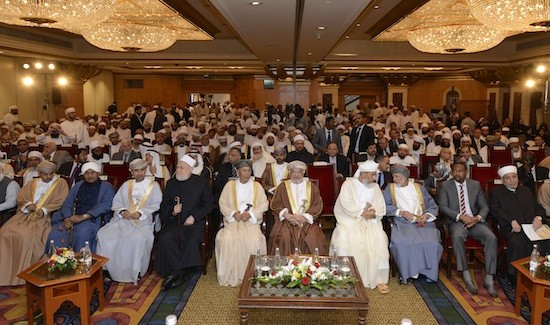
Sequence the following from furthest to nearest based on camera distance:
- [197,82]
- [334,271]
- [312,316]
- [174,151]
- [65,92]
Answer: [197,82], [65,92], [174,151], [312,316], [334,271]

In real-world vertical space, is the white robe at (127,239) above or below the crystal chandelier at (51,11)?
below

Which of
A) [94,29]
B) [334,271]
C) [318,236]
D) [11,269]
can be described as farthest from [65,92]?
[334,271]

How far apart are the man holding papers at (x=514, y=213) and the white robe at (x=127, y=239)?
12.6 ft

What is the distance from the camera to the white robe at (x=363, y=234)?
551 cm

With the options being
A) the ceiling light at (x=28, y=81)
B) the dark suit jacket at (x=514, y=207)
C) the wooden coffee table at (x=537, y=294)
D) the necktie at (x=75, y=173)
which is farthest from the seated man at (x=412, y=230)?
the ceiling light at (x=28, y=81)

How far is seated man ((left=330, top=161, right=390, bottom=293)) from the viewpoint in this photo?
551 centimetres

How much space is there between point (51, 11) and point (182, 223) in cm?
295

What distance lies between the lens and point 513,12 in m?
6.18

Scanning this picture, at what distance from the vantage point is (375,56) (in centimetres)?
1491

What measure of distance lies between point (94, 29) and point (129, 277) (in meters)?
5.05

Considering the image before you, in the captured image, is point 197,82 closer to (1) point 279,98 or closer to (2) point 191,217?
(1) point 279,98

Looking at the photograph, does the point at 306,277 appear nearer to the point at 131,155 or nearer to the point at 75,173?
the point at 75,173

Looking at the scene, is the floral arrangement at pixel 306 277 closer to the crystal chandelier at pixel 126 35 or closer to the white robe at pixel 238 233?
the white robe at pixel 238 233

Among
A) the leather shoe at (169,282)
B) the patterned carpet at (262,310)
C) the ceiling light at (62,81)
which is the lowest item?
the patterned carpet at (262,310)
